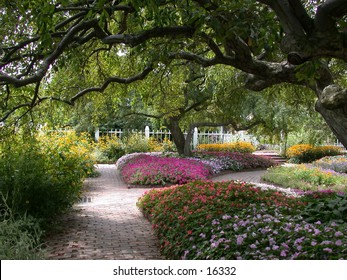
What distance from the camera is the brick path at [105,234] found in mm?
5801

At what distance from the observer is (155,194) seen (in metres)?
9.66

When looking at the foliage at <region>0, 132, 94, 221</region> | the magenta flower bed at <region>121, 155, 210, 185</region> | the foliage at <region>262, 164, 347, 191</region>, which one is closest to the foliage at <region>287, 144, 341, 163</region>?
the foliage at <region>262, 164, 347, 191</region>

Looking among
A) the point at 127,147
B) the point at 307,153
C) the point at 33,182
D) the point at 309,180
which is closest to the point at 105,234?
the point at 33,182

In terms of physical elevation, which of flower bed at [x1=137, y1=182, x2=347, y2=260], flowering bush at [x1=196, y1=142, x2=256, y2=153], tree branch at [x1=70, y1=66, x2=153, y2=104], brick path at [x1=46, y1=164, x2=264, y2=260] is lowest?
brick path at [x1=46, y1=164, x2=264, y2=260]

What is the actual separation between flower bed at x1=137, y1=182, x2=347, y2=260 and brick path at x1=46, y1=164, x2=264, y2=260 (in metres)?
0.33

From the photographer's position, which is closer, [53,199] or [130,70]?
[53,199]

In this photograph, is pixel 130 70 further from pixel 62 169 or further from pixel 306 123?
pixel 306 123

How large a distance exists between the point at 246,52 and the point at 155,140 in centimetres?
2247

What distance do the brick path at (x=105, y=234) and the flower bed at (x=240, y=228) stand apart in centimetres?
33

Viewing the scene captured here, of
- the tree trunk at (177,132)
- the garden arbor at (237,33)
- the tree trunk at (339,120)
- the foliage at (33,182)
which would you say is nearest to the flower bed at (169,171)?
the tree trunk at (177,132)

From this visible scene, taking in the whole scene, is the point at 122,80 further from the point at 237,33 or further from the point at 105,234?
the point at 237,33

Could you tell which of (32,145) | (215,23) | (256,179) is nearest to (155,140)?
(256,179)

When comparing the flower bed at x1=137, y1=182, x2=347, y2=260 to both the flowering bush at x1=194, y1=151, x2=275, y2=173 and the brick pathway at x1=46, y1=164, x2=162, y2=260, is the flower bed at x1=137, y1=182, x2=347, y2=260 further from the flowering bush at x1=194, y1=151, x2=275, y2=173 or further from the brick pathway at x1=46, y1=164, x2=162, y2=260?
the flowering bush at x1=194, y1=151, x2=275, y2=173

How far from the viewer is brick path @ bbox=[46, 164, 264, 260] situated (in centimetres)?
580
